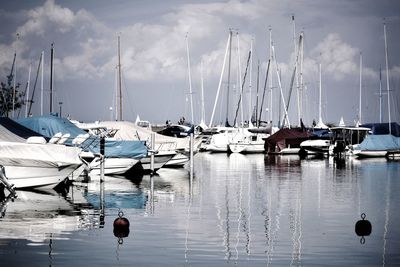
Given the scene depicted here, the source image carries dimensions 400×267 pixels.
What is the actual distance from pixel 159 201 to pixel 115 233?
10.6 metres

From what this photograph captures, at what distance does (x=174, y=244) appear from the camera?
21562 mm

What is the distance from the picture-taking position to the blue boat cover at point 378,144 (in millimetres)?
86688

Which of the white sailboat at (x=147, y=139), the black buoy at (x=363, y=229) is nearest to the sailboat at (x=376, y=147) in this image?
the white sailboat at (x=147, y=139)

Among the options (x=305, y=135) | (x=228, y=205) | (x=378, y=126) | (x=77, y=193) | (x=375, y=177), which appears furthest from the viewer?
(x=378, y=126)

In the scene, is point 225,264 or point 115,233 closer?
point 225,264

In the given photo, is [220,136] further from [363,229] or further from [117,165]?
[363,229]

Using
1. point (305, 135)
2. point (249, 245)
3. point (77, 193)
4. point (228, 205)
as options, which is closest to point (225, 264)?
point (249, 245)

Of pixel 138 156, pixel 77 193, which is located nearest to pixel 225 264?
pixel 77 193

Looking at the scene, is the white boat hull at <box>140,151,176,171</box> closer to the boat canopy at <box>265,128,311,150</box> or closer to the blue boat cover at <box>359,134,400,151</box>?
the blue boat cover at <box>359,134,400,151</box>

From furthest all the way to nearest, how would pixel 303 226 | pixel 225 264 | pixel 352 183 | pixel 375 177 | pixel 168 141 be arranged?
1. pixel 168 141
2. pixel 375 177
3. pixel 352 183
4. pixel 303 226
5. pixel 225 264

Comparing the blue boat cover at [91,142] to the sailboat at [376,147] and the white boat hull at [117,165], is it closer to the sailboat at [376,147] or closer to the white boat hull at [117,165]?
the white boat hull at [117,165]

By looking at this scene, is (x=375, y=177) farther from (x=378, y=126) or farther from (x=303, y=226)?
(x=378, y=126)

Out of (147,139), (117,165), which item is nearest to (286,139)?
(147,139)

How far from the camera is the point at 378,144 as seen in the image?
87312mm
